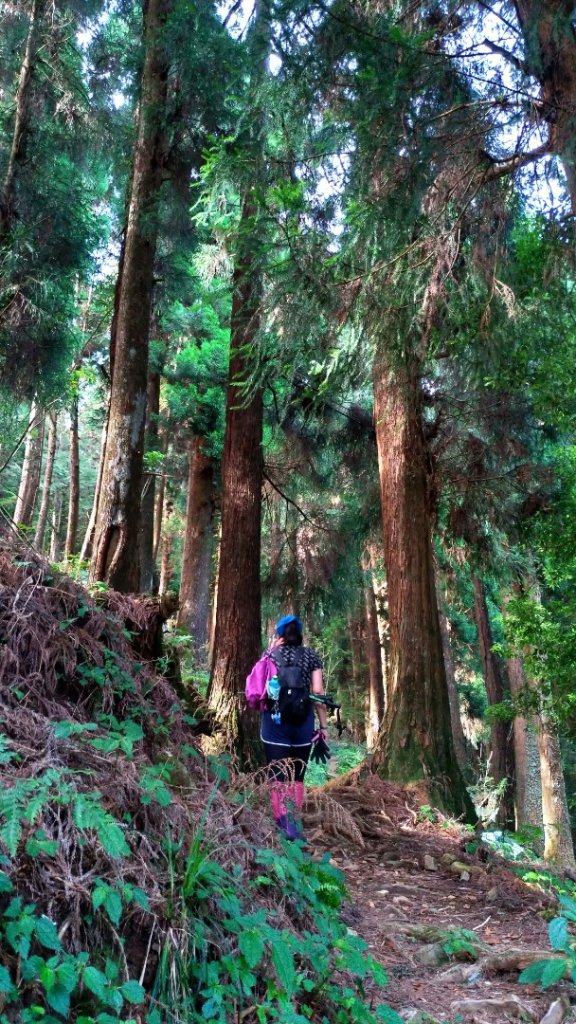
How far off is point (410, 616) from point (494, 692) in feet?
34.6

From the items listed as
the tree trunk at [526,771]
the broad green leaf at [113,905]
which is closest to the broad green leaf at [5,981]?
the broad green leaf at [113,905]

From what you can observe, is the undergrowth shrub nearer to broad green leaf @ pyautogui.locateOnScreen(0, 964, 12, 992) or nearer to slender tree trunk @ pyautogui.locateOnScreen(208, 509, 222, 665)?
broad green leaf @ pyautogui.locateOnScreen(0, 964, 12, 992)

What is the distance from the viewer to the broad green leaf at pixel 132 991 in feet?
7.02

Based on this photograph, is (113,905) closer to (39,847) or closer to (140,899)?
(140,899)

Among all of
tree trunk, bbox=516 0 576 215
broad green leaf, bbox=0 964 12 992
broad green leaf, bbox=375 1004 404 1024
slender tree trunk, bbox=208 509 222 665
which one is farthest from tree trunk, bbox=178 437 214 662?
broad green leaf, bbox=0 964 12 992

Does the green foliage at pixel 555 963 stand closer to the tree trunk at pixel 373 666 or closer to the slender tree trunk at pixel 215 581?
the slender tree trunk at pixel 215 581

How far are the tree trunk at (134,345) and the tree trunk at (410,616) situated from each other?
2.46 metres

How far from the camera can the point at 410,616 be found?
7.67 metres

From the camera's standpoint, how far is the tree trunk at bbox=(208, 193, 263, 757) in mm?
7762

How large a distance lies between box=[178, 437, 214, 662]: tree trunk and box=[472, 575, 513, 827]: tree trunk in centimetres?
642

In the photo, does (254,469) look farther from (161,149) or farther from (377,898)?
(377,898)

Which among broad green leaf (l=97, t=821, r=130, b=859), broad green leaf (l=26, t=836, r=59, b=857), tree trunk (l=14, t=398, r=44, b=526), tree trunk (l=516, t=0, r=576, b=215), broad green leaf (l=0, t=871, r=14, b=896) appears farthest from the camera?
tree trunk (l=14, t=398, r=44, b=526)

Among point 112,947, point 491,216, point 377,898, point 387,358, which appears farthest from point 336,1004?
point 491,216

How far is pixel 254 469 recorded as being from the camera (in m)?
8.56
